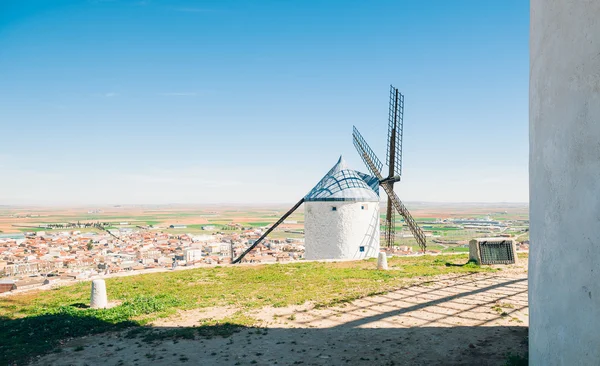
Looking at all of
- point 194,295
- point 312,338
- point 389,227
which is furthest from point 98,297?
point 389,227

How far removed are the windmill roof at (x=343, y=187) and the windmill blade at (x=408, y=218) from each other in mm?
784

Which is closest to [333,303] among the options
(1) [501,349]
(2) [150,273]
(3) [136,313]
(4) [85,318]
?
(1) [501,349]

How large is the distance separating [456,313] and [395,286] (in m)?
2.76

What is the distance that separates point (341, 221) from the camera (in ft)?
57.3

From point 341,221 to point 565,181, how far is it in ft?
47.0

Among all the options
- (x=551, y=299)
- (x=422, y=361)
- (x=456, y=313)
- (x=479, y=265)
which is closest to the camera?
(x=551, y=299)

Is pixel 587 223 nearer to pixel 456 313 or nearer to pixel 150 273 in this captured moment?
pixel 456 313

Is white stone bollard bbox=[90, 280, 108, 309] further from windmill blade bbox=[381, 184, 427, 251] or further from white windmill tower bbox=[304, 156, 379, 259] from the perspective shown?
windmill blade bbox=[381, 184, 427, 251]

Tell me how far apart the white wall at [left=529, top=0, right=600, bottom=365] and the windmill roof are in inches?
533

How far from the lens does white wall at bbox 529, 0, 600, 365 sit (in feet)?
9.35

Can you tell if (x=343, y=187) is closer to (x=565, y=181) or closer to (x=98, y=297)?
(x=98, y=297)

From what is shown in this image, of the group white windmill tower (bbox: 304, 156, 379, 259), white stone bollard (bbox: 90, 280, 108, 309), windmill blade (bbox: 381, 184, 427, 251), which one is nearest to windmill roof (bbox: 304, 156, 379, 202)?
white windmill tower (bbox: 304, 156, 379, 259)

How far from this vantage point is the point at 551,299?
11.7ft

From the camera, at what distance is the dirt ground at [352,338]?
19.3ft
